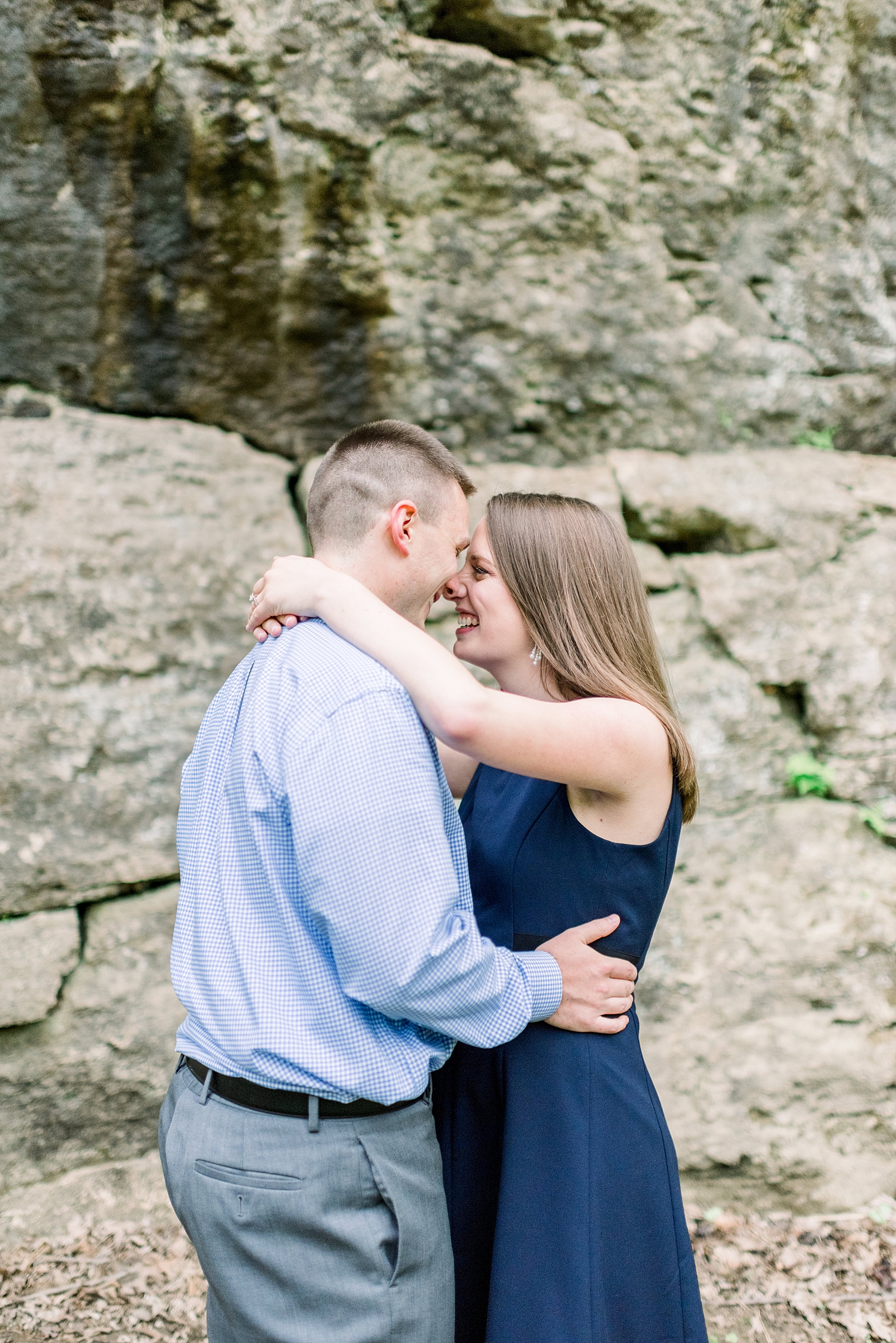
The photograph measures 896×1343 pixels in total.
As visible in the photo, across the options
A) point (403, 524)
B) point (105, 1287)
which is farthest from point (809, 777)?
point (105, 1287)

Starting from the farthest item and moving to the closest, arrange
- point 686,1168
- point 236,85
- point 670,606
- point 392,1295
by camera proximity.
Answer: point 670,606, point 686,1168, point 236,85, point 392,1295

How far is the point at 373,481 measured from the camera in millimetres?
1897

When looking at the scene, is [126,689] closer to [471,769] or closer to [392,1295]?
[471,769]

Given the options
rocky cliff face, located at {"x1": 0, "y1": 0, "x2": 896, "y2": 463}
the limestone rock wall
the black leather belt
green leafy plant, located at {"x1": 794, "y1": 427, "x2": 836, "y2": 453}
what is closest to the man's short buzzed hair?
the black leather belt

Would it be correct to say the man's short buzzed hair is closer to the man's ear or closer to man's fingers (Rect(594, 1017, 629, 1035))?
the man's ear

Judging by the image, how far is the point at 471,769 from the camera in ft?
7.86

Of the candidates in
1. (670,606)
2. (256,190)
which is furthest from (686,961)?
(256,190)

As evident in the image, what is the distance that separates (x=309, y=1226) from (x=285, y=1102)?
7.7 inches

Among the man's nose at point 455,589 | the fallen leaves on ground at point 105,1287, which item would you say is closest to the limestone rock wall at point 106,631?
the fallen leaves on ground at point 105,1287

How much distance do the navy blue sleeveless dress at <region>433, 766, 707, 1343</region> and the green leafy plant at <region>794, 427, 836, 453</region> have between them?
2.29 meters

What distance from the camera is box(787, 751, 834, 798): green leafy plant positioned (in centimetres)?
354

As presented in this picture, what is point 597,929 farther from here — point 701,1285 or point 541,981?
→ point 701,1285

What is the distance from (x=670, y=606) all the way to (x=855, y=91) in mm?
2128

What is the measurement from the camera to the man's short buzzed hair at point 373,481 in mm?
1896
